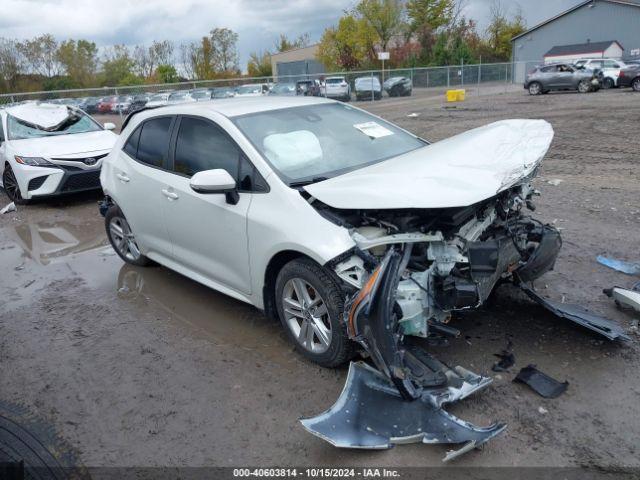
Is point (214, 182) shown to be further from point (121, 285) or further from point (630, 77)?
point (630, 77)

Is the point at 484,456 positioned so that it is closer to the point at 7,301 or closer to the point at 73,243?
the point at 7,301

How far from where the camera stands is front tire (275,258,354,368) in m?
3.42

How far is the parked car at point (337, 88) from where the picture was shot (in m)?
33.8

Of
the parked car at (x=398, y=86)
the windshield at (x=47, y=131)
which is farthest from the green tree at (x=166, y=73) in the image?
the windshield at (x=47, y=131)

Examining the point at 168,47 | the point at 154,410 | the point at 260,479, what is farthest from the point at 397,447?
the point at 168,47

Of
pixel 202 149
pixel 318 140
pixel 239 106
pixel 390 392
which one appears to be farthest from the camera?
pixel 239 106

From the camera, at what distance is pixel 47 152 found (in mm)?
9203

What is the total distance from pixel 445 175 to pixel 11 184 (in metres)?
9.02

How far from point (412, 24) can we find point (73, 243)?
60.8 m

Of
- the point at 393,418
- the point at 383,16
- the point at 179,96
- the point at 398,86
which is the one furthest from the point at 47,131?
the point at 383,16

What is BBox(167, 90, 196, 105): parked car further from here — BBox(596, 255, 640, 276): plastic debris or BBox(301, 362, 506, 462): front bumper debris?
BBox(301, 362, 506, 462): front bumper debris

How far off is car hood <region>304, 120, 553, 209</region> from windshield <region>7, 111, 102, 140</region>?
8.14 metres

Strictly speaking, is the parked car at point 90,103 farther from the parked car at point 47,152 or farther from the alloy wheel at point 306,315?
the alloy wheel at point 306,315

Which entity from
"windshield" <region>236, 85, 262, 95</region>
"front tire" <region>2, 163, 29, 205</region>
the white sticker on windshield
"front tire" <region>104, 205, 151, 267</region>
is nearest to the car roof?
the white sticker on windshield
